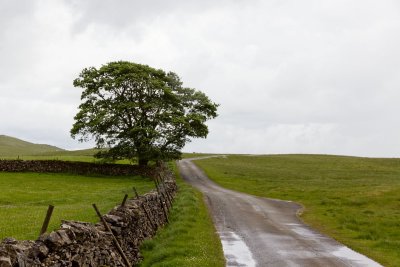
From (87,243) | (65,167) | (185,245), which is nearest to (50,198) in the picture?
(185,245)

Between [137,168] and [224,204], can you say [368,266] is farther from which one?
[137,168]

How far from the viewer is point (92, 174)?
65562 millimetres

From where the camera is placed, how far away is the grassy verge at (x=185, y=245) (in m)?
17.9

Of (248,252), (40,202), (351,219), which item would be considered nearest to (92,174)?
(40,202)

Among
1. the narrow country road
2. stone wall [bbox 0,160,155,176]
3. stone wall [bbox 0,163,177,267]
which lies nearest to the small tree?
stone wall [bbox 0,160,155,176]

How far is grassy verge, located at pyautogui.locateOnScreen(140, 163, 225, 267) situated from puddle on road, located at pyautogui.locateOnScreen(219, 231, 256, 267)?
341 millimetres

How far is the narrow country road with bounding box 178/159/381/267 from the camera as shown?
1930cm

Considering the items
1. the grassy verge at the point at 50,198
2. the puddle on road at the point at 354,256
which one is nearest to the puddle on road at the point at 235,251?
the puddle on road at the point at 354,256

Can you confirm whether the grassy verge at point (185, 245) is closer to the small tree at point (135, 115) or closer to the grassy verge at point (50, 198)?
the grassy verge at point (50, 198)

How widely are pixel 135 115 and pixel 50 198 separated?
83.2ft

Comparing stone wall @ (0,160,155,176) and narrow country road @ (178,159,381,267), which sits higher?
stone wall @ (0,160,155,176)

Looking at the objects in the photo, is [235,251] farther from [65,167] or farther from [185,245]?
[65,167]

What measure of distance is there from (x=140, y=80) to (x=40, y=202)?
29778 millimetres

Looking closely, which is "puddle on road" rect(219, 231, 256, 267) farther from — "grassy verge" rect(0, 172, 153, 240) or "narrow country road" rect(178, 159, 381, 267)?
"grassy verge" rect(0, 172, 153, 240)
